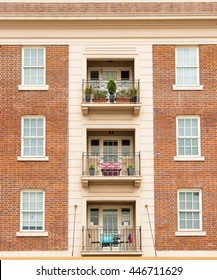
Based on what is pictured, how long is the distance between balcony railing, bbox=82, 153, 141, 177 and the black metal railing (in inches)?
92.0

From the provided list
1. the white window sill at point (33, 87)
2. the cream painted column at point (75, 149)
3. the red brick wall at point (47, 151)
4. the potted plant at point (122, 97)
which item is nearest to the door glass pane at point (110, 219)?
the cream painted column at point (75, 149)

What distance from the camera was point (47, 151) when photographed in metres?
30.9

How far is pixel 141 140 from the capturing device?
31125mm

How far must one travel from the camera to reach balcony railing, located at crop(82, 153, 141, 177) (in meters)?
30.6

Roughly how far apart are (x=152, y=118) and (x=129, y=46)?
332 centimetres

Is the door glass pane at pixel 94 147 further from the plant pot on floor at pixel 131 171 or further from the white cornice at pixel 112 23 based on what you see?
the white cornice at pixel 112 23

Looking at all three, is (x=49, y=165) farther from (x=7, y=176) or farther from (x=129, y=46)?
(x=129, y=46)

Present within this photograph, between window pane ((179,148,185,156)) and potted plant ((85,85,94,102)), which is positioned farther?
window pane ((179,148,185,156))

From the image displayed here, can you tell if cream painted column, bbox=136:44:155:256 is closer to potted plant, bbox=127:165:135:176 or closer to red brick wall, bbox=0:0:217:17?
potted plant, bbox=127:165:135:176

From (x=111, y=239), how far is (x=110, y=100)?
5.83 m

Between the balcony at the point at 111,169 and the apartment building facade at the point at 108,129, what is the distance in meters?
0.05

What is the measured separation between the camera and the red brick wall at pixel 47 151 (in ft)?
98.8

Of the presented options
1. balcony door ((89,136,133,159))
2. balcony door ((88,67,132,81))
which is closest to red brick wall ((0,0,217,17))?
balcony door ((88,67,132,81))
